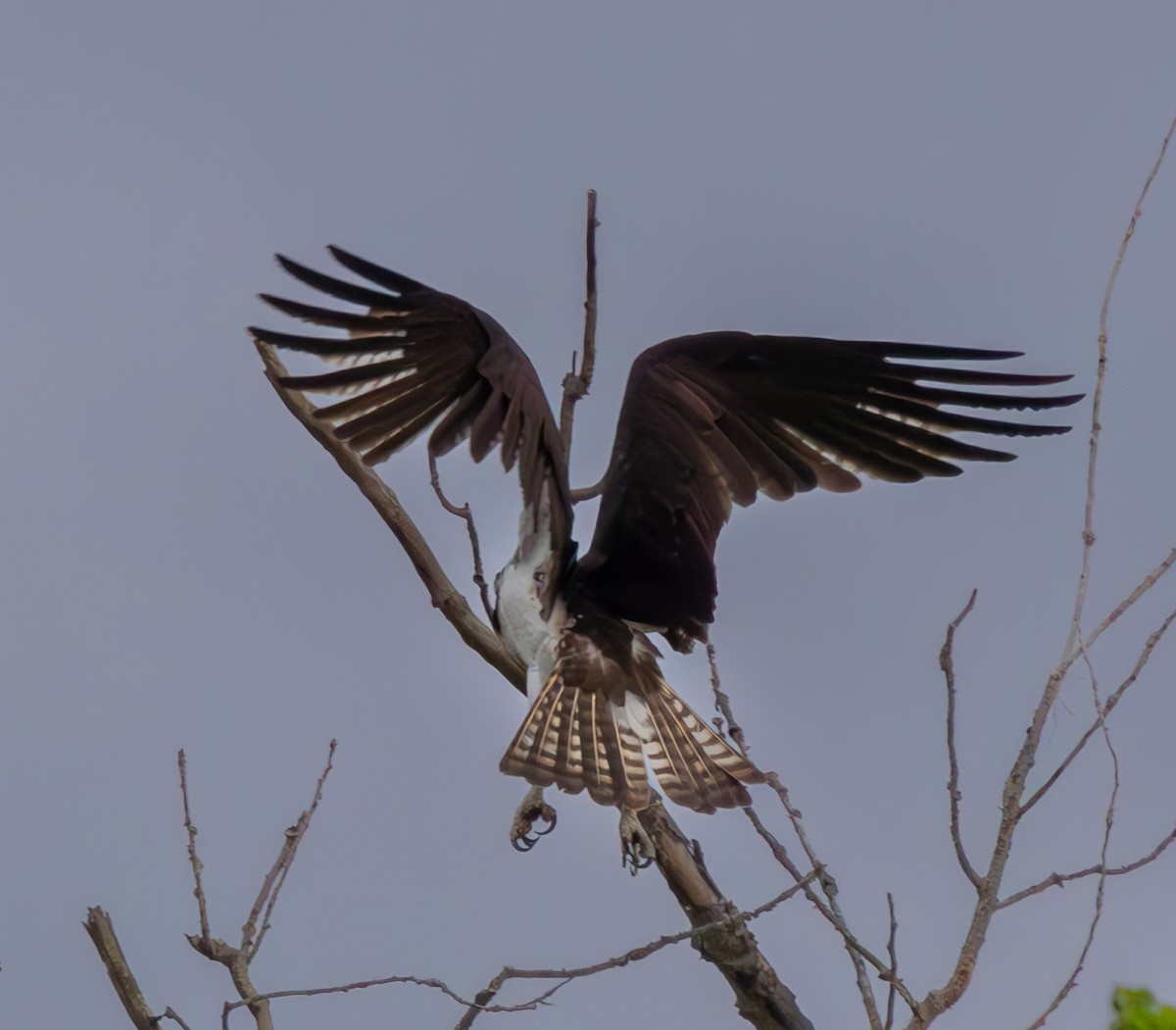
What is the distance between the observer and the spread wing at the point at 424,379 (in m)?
4.32

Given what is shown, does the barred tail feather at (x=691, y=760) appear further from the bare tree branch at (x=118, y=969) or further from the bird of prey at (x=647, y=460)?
the bare tree branch at (x=118, y=969)

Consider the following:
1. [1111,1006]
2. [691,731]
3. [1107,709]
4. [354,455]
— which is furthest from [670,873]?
[1111,1006]

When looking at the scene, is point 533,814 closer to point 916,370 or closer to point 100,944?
point 100,944

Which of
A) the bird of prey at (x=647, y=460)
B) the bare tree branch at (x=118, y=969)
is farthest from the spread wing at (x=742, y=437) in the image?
the bare tree branch at (x=118, y=969)

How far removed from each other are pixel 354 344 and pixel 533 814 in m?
1.76

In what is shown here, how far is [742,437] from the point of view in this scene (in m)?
5.36

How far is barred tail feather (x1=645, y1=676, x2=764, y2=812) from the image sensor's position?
4.91 metres

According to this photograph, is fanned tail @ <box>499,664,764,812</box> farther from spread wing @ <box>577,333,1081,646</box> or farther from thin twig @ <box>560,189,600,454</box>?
thin twig @ <box>560,189,600,454</box>

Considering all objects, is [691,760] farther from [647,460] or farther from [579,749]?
[647,460]

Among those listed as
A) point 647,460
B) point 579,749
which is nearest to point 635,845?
point 579,749

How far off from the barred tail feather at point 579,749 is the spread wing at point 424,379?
26.3 inches

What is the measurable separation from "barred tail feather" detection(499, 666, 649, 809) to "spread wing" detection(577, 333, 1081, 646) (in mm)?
343

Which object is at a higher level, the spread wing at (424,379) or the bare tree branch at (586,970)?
the spread wing at (424,379)

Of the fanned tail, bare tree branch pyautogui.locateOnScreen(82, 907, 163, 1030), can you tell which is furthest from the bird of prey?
bare tree branch pyautogui.locateOnScreen(82, 907, 163, 1030)
